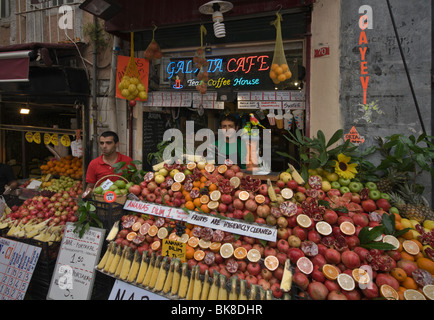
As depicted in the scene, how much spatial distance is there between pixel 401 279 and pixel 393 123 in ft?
8.10

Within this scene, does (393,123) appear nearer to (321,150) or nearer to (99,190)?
(321,150)

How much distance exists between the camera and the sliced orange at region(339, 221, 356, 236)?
2.35 meters

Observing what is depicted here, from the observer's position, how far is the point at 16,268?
3305 millimetres

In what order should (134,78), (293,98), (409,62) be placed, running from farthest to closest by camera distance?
(134,78), (293,98), (409,62)

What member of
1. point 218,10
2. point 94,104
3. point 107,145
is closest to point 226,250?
point 107,145

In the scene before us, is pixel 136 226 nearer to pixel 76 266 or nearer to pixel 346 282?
pixel 76 266

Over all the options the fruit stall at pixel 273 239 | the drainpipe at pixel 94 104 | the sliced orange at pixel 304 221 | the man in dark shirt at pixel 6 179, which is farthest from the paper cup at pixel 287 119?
the man in dark shirt at pixel 6 179

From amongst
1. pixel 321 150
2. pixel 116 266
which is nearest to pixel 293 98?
pixel 321 150

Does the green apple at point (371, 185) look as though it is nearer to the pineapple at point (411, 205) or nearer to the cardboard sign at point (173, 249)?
the pineapple at point (411, 205)

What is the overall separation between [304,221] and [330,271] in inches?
19.5

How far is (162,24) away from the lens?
15.8 feet

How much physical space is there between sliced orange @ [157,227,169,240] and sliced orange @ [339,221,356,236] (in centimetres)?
179

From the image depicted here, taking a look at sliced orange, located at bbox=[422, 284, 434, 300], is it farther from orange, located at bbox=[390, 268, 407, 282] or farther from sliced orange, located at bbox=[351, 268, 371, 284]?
sliced orange, located at bbox=[351, 268, 371, 284]

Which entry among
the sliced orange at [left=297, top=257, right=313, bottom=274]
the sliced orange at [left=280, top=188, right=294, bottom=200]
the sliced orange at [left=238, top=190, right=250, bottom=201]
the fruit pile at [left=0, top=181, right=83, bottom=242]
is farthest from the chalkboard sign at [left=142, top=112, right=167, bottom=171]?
the sliced orange at [left=297, top=257, right=313, bottom=274]
